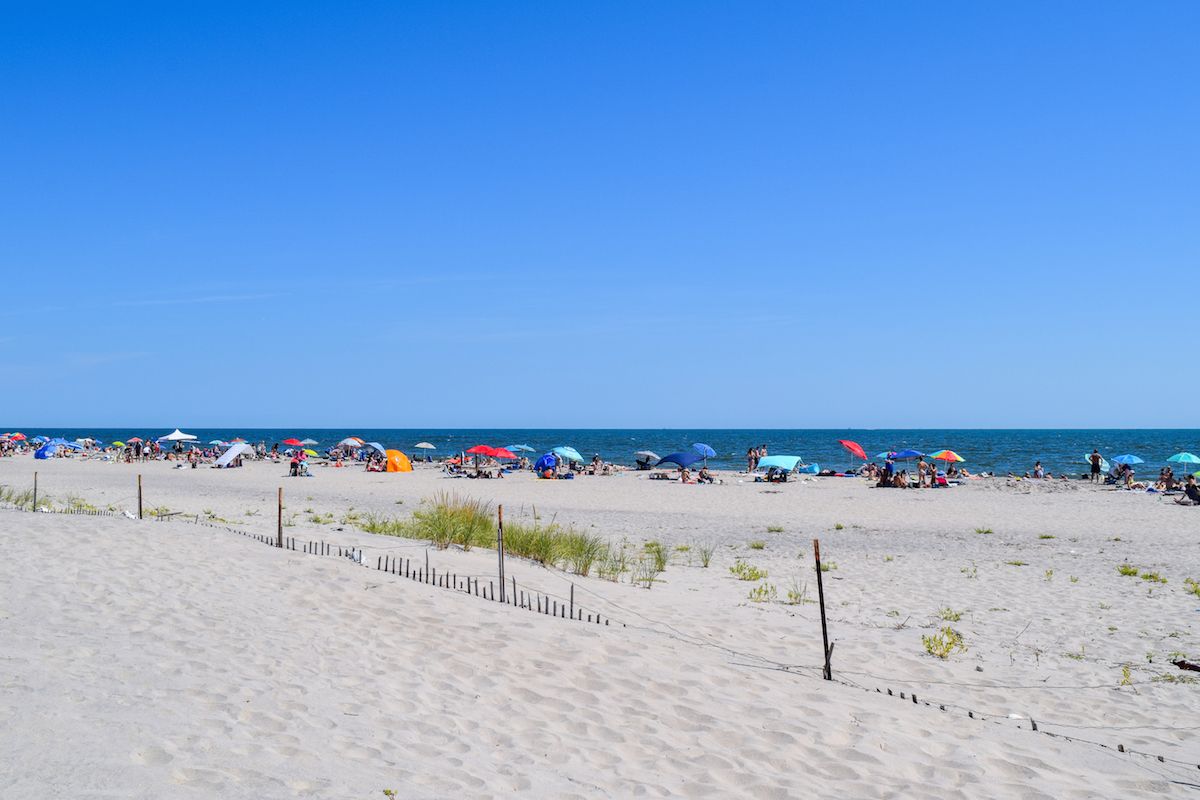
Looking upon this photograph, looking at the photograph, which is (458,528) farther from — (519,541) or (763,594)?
(763,594)

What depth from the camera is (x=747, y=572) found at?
1412 cm

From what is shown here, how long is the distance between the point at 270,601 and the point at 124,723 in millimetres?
3644

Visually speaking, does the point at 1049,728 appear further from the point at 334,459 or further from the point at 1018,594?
the point at 334,459

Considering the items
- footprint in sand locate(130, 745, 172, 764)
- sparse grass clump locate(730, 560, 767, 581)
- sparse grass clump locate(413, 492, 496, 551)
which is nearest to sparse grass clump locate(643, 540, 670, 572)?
sparse grass clump locate(730, 560, 767, 581)

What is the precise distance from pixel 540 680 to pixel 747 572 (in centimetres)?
772

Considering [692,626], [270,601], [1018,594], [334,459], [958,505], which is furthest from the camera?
[334,459]

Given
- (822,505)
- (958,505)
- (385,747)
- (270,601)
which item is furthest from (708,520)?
(385,747)

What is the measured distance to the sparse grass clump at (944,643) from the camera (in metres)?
9.13

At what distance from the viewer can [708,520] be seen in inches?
894

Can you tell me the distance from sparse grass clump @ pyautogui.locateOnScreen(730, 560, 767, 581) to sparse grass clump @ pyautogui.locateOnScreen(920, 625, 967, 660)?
387 cm

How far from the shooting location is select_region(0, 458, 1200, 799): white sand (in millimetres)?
4988

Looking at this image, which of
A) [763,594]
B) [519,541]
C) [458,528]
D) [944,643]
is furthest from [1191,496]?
[458,528]

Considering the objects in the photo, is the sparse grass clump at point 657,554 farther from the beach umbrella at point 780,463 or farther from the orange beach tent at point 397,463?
the orange beach tent at point 397,463

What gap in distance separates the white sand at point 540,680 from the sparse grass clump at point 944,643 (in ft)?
0.63
